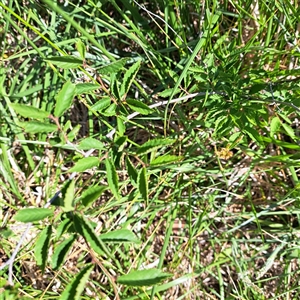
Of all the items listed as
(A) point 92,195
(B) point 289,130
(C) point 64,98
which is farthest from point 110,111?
(B) point 289,130

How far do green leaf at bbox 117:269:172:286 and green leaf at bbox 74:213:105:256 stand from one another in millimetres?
100

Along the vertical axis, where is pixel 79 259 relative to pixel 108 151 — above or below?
below

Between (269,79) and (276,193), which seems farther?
(276,193)

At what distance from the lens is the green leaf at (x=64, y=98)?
80cm

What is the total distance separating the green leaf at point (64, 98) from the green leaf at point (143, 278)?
0.34m

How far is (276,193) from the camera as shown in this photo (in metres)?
1.46

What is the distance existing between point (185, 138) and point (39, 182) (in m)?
0.58

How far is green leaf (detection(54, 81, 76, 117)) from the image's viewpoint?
80cm

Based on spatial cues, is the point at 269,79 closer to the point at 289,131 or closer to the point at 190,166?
the point at 289,131

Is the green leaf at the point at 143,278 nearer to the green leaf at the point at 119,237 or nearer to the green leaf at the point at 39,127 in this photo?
the green leaf at the point at 119,237

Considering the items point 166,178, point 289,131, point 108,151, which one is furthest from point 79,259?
point 289,131

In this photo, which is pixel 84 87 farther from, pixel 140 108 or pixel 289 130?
pixel 289 130

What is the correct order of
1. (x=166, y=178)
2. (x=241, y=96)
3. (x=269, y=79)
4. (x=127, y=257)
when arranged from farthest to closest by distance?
1. (x=127, y=257)
2. (x=166, y=178)
3. (x=269, y=79)
4. (x=241, y=96)

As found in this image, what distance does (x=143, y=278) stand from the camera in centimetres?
75
